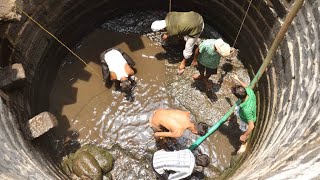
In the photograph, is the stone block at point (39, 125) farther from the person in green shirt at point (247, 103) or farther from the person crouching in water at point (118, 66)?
the person in green shirt at point (247, 103)

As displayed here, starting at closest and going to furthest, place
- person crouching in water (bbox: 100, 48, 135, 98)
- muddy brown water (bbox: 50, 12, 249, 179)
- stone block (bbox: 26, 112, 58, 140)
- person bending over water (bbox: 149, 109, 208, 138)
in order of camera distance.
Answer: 1. person bending over water (bbox: 149, 109, 208, 138)
2. stone block (bbox: 26, 112, 58, 140)
3. person crouching in water (bbox: 100, 48, 135, 98)
4. muddy brown water (bbox: 50, 12, 249, 179)

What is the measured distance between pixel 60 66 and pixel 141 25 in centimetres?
170

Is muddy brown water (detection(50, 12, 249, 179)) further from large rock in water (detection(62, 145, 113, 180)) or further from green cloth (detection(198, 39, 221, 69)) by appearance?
green cloth (detection(198, 39, 221, 69))

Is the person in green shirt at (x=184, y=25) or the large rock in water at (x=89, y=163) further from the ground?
the person in green shirt at (x=184, y=25)

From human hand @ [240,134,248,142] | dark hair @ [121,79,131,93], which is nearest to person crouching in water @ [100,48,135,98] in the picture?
dark hair @ [121,79,131,93]

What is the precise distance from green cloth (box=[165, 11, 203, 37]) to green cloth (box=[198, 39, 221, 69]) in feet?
0.87

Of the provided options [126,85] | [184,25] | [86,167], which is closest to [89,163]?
[86,167]

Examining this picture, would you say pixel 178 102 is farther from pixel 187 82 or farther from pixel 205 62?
pixel 205 62

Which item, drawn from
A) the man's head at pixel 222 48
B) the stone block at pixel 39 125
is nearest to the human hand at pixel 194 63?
the man's head at pixel 222 48

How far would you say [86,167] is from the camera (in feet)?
18.5

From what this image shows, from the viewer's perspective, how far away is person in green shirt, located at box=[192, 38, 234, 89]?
17.9 feet

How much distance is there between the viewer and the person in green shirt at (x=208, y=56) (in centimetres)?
546

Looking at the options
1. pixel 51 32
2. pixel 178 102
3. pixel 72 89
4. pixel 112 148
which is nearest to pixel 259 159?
pixel 178 102

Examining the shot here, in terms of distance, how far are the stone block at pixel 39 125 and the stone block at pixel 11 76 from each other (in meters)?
0.58
